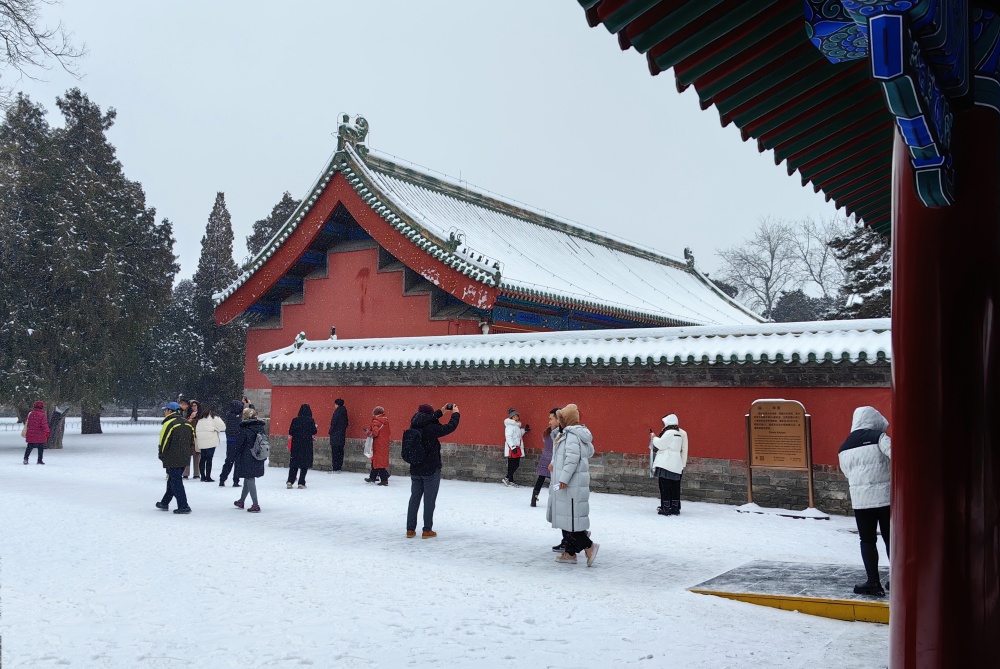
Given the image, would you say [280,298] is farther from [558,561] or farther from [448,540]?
[558,561]

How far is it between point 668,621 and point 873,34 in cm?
460

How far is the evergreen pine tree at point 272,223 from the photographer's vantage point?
3444 centimetres

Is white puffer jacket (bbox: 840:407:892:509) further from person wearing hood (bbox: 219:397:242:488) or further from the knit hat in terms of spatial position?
person wearing hood (bbox: 219:397:242:488)

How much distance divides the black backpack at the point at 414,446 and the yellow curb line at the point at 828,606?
3.81m

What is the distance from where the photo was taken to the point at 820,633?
5.48 metres

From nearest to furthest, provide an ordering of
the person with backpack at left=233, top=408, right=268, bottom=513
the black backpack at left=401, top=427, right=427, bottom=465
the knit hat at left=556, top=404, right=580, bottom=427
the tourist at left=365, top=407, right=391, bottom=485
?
the knit hat at left=556, top=404, right=580, bottom=427, the black backpack at left=401, top=427, right=427, bottom=465, the person with backpack at left=233, top=408, right=268, bottom=513, the tourist at left=365, top=407, right=391, bottom=485

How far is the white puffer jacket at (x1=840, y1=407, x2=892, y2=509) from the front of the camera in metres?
6.18

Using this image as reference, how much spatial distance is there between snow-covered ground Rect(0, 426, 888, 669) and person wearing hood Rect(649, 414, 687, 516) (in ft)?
1.21

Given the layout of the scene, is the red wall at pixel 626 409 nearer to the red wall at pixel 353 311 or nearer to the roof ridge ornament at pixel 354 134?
the red wall at pixel 353 311

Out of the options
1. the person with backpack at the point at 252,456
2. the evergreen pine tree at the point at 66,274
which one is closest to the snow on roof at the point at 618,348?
the person with backpack at the point at 252,456

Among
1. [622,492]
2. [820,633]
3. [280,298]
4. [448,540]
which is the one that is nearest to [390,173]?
[280,298]

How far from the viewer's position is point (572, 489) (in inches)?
301

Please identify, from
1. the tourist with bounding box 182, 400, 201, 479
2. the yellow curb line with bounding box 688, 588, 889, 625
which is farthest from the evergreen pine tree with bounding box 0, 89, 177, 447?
the yellow curb line with bounding box 688, 588, 889, 625

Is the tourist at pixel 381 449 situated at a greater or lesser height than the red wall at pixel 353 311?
lesser
